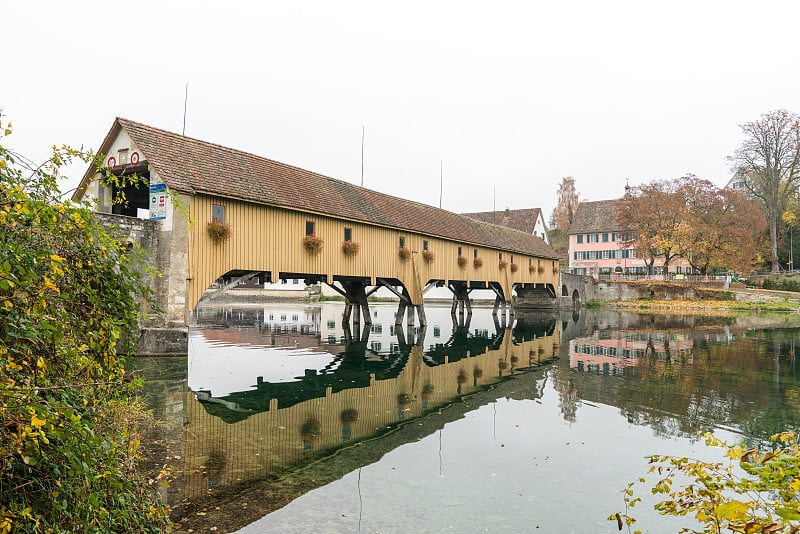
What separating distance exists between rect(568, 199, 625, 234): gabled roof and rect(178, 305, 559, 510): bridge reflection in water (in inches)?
1705

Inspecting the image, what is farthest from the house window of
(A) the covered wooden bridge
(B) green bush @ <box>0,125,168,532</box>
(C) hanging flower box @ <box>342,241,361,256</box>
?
(B) green bush @ <box>0,125,168,532</box>

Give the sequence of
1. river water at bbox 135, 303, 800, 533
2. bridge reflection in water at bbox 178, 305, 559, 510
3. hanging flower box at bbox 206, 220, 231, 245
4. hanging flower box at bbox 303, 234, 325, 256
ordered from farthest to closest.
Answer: hanging flower box at bbox 303, 234, 325, 256 < hanging flower box at bbox 206, 220, 231, 245 < bridge reflection in water at bbox 178, 305, 559, 510 < river water at bbox 135, 303, 800, 533

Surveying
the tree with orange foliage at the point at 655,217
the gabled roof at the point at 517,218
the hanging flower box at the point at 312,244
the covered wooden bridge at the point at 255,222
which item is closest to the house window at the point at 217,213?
the covered wooden bridge at the point at 255,222

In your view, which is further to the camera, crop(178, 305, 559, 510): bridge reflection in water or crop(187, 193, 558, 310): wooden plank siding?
crop(187, 193, 558, 310): wooden plank siding

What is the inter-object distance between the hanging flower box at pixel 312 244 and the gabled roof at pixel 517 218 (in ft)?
139

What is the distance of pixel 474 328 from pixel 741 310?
26.4m

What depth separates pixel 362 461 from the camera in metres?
6.20

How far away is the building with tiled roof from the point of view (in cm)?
5775

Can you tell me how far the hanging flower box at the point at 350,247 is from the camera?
19.1 m

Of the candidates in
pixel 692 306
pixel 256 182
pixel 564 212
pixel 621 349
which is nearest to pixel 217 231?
pixel 256 182

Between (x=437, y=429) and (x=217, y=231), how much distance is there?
948cm

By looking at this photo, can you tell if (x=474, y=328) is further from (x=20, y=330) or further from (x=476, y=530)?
(x=20, y=330)

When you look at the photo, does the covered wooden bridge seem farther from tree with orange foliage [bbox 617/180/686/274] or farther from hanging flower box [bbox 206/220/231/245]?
tree with orange foliage [bbox 617/180/686/274]

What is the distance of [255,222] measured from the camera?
51.0ft
